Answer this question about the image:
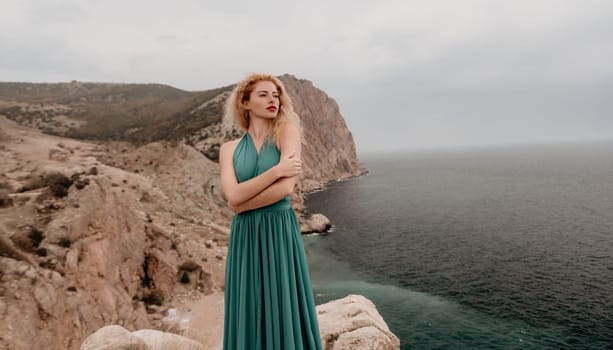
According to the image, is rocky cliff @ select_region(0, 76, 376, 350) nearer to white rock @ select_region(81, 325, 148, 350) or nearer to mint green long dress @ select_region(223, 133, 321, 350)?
mint green long dress @ select_region(223, 133, 321, 350)

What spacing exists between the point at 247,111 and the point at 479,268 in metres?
44.1

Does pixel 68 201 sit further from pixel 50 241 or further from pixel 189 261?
pixel 189 261

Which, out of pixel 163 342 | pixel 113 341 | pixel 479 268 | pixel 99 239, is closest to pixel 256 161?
pixel 113 341

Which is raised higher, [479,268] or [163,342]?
[163,342]

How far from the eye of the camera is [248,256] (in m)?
3.78

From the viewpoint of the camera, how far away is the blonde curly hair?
4.08m

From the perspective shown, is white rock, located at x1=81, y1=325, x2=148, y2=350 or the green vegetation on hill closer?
white rock, located at x1=81, y1=325, x2=148, y2=350

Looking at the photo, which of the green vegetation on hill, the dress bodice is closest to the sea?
the dress bodice

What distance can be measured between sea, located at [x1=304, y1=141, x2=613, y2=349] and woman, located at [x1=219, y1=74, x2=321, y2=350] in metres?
26.0

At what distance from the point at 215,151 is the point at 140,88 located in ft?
346

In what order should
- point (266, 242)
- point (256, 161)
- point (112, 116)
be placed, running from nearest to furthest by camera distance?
point (266, 242)
point (256, 161)
point (112, 116)

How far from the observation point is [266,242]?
12.2 ft

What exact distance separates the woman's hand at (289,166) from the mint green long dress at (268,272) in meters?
0.26

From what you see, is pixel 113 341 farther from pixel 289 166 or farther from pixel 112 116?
pixel 112 116
